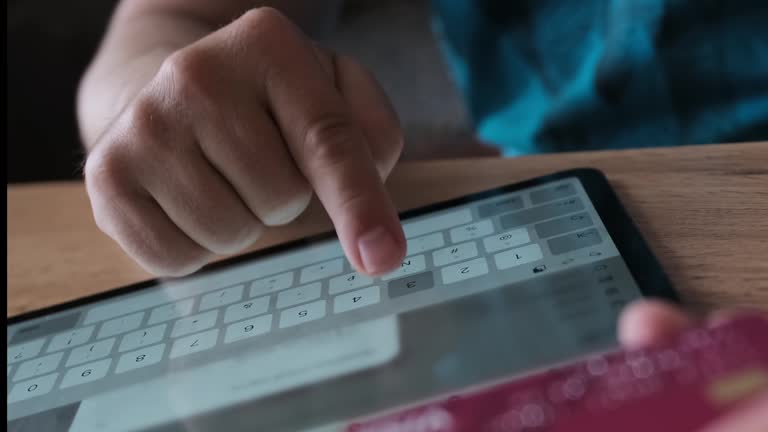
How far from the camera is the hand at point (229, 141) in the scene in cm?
30

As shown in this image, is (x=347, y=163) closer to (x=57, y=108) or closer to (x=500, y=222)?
(x=500, y=222)

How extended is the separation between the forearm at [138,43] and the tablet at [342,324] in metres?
0.14

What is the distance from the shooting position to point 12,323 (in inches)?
13.8

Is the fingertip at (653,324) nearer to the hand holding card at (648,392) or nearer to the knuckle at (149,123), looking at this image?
the hand holding card at (648,392)

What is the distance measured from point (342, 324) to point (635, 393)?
152 millimetres

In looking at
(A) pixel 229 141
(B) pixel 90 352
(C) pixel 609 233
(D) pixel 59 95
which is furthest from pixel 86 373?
(D) pixel 59 95

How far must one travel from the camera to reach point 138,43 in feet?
1.50

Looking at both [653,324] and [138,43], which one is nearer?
[653,324]

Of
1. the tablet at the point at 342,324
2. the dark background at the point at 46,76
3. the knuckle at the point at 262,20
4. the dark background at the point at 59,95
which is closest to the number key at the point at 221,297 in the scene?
the tablet at the point at 342,324

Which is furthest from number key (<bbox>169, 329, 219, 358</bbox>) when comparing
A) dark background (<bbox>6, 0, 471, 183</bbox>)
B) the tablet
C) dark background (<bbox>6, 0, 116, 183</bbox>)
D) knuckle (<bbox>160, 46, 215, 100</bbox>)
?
dark background (<bbox>6, 0, 116, 183</bbox>)

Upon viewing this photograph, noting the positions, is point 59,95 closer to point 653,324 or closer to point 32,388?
point 32,388

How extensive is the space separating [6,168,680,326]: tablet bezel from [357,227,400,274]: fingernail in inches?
3.5

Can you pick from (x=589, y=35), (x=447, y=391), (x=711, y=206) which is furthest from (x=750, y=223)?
(x=589, y=35)

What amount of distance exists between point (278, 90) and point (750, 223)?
20 cm
